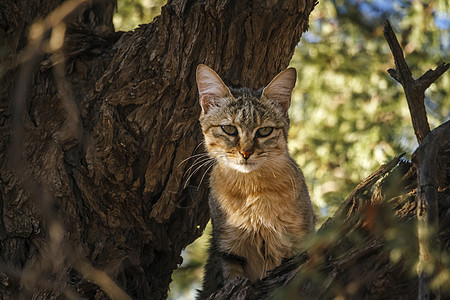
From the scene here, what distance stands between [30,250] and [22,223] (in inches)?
6.8

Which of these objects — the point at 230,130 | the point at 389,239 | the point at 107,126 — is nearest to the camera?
the point at 389,239

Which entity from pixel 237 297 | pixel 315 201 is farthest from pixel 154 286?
pixel 315 201

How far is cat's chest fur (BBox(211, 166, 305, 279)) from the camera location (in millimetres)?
3902

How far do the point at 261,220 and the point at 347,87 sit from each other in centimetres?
424

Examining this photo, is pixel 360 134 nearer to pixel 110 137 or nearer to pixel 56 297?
pixel 110 137

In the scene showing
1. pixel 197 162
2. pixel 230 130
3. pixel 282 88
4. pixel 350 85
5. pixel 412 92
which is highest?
pixel 350 85

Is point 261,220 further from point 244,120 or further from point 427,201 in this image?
point 427,201

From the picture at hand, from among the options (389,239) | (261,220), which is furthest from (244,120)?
(389,239)

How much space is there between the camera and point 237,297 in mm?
2863

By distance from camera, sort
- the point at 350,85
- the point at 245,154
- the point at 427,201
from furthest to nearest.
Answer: the point at 350,85
the point at 245,154
the point at 427,201

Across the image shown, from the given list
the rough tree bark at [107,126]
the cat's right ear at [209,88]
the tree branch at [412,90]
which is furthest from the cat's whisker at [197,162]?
the tree branch at [412,90]

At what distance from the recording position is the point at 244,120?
4.11m

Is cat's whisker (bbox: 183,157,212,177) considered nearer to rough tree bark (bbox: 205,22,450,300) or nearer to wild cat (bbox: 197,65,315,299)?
wild cat (bbox: 197,65,315,299)

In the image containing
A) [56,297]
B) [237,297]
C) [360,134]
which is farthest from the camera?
[360,134]
